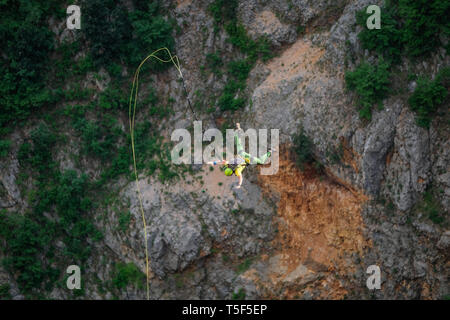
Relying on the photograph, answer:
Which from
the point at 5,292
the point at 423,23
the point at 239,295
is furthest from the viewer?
the point at 5,292

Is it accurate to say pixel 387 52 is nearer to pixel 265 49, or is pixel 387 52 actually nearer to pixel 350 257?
pixel 265 49

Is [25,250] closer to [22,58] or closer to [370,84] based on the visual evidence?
[22,58]

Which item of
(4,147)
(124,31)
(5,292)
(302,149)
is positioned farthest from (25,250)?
(302,149)

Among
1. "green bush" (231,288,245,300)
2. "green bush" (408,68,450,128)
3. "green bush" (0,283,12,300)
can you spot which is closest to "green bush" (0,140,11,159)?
"green bush" (0,283,12,300)

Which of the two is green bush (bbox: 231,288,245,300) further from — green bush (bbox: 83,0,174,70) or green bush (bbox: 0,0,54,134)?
green bush (bbox: 0,0,54,134)

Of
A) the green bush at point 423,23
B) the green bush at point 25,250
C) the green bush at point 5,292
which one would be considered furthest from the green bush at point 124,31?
the green bush at point 5,292

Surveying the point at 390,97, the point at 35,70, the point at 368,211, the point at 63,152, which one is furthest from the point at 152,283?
the point at 390,97
